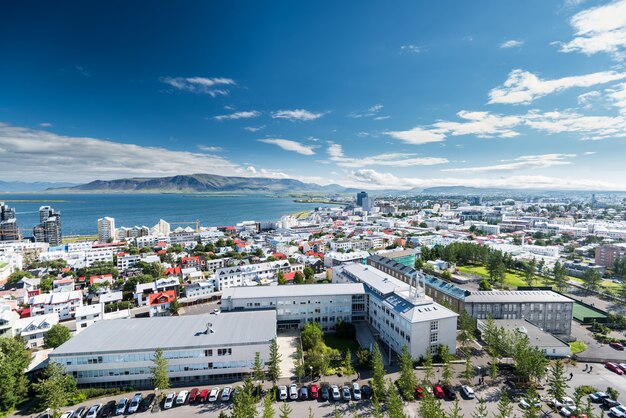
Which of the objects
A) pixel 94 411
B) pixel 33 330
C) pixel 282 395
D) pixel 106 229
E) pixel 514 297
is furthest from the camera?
pixel 106 229

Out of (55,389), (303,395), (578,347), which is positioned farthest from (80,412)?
(578,347)

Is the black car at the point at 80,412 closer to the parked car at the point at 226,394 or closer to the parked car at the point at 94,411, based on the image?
the parked car at the point at 94,411

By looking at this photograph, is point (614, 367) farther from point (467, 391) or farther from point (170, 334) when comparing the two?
point (170, 334)

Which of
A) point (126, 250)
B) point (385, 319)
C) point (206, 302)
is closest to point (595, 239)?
point (385, 319)

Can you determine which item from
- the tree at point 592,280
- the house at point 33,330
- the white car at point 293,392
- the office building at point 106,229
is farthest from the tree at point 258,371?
the office building at point 106,229

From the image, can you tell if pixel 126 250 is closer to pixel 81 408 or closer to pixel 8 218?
pixel 8 218

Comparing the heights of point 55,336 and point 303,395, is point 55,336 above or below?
above

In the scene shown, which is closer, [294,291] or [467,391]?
[467,391]
